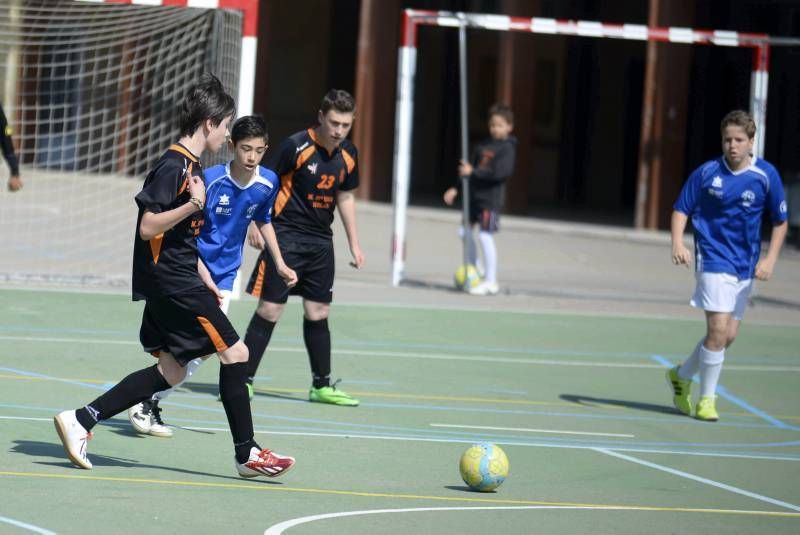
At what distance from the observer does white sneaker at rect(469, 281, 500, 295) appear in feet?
49.0

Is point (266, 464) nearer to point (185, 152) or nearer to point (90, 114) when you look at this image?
point (185, 152)

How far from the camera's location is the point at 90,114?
18750mm

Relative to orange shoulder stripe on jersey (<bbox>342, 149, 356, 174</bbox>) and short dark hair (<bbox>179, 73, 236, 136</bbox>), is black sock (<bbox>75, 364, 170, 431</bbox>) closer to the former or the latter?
short dark hair (<bbox>179, 73, 236, 136</bbox>)

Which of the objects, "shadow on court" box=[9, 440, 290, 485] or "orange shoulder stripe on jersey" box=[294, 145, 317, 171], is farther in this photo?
"orange shoulder stripe on jersey" box=[294, 145, 317, 171]

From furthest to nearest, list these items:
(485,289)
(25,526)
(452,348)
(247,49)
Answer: (485,289) < (247,49) < (452,348) < (25,526)

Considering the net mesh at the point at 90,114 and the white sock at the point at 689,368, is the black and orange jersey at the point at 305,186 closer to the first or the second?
the white sock at the point at 689,368

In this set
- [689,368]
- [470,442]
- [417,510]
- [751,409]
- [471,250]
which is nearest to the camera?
[417,510]

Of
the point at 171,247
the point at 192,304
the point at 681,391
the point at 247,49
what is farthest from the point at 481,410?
the point at 247,49

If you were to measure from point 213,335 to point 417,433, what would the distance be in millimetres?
2108

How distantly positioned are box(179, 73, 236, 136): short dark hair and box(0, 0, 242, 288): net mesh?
7218 mm

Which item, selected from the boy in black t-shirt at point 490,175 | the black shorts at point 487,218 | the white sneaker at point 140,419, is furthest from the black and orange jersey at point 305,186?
the black shorts at point 487,218

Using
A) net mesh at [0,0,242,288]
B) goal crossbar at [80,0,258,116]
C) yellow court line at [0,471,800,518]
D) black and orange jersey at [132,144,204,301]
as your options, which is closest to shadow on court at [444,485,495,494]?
yellow court line at [0,471,800,518]

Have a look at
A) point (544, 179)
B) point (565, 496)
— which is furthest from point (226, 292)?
point (544, 179)

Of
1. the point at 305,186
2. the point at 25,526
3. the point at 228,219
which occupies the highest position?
the point at 305,186
